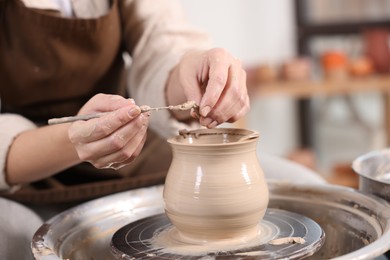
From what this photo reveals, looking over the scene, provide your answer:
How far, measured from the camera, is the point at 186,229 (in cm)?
94

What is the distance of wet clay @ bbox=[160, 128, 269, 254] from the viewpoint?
915mm

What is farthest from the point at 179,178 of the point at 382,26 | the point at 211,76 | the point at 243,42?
the point at 382,26

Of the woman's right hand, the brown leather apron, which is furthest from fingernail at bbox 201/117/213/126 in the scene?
the brown leather apron

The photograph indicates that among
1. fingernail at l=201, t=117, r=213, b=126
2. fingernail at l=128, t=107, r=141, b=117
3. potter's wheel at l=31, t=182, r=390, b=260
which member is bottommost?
potter's wheel at l=31, t=182, r=390, b=260

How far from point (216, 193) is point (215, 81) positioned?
186 mm

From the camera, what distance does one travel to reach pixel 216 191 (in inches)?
36.0

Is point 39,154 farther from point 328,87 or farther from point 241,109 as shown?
point 328,87

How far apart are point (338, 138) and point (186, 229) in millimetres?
3105

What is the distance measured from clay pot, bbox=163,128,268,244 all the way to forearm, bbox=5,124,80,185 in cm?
22

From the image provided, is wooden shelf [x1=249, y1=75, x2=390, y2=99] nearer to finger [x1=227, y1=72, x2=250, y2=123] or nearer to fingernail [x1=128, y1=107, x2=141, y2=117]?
finger [x1=227, y1=72, x2=250, y2=123]

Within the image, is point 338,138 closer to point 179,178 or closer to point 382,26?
point 382,26

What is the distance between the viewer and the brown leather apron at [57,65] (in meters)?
1.29

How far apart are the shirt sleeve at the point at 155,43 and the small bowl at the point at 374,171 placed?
40 cm

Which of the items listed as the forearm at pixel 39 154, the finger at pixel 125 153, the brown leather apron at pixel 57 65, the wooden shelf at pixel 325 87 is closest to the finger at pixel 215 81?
the finger at pixel 125 153
